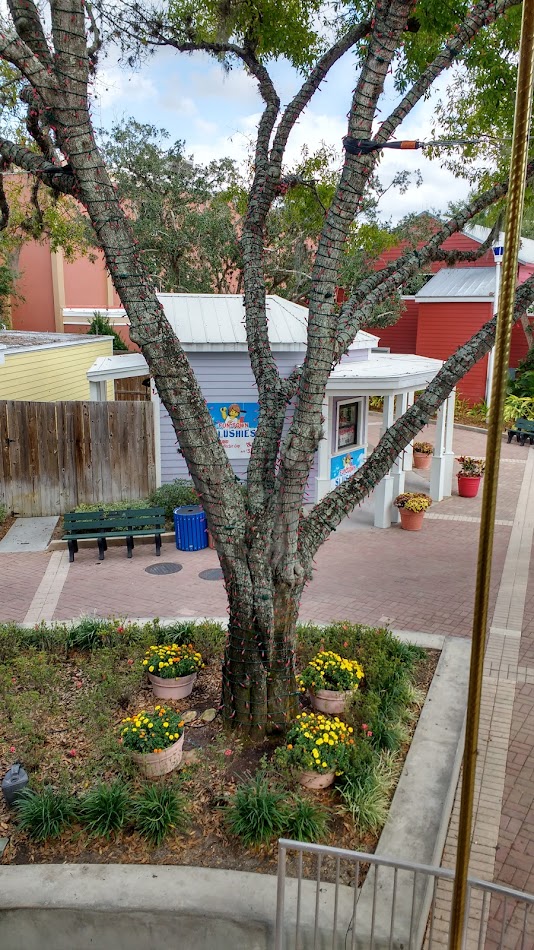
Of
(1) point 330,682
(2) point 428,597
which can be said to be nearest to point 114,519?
(2) point 428,597

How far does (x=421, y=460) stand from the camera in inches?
644

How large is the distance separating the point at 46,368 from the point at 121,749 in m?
12.9

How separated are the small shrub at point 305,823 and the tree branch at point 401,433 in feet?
5.89

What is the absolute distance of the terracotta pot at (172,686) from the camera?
589cm

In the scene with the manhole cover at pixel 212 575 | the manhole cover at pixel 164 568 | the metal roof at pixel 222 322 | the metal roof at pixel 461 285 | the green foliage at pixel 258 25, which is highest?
the green foliage at pixel 258 25

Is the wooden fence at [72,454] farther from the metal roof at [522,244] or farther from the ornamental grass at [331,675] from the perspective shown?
the metal roof at [522,244]

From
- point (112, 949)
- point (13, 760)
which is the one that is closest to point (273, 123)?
point (13, 760)

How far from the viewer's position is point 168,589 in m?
9.36

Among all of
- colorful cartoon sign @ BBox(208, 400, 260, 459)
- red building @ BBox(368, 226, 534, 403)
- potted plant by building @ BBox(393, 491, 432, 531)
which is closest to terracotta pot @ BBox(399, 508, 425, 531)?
potted plant by building @ BBox(393, 491, 432, 531)

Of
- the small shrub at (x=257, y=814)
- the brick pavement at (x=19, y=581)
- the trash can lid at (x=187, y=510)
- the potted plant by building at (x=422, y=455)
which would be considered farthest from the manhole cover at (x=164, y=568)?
the potted plant by building at (x=422, y=455)

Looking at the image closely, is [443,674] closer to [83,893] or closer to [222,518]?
[222,518]

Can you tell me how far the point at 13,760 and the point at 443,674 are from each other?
12.4 feet

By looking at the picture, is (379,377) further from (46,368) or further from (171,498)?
(46,368)

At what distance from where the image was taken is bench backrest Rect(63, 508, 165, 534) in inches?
422
